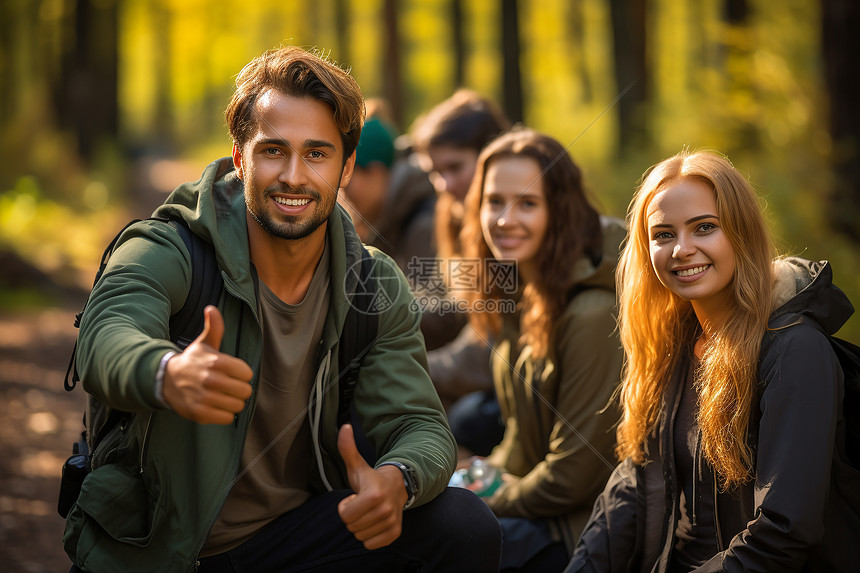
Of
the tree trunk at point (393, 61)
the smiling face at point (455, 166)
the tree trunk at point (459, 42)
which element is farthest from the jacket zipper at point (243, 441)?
the tree trunk at point (459, 42)

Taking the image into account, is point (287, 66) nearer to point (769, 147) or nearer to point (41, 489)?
point (41, 489)

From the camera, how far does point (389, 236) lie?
5.97 meters

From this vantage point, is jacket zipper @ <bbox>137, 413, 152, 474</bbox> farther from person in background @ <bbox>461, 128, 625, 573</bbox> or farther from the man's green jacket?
person in background @ <bbox>461, 128, 625, 573</bbox>

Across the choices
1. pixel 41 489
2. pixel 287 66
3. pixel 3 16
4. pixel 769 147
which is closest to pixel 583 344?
pixel 287 66

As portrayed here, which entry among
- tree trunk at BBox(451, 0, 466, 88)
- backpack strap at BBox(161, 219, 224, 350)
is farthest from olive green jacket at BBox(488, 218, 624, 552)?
tree trunk at BBox(451, 0, 466, 88)

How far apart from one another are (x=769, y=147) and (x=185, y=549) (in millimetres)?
10101

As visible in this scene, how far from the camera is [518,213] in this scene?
3799 millimetres

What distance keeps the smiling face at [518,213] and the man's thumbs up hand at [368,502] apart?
5.51ft

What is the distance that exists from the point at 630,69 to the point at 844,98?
628cm

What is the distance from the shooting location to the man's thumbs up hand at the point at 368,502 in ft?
7.10

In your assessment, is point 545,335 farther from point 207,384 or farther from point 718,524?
point 207,384

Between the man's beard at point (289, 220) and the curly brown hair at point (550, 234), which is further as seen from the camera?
the curly brown hair at point (550, 234)

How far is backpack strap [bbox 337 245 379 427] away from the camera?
272 cm

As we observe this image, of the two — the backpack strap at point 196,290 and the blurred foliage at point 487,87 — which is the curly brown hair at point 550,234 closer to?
the blurred foliage at point 487,87
